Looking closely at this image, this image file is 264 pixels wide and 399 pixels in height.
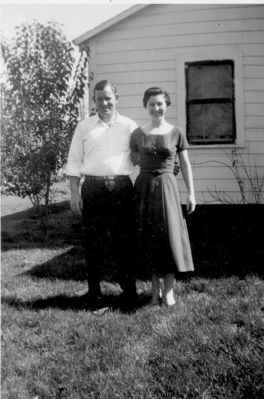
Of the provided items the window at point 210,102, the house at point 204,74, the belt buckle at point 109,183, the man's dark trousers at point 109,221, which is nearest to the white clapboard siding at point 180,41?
the house at point 204,74

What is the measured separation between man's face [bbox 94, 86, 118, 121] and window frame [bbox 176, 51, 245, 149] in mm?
3618

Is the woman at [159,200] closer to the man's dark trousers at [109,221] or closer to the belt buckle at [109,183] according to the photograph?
the man's dark trousers at [109,221]

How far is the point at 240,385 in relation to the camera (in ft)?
9.23

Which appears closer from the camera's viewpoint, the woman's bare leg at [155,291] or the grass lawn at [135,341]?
the grass lawn at [135,341]

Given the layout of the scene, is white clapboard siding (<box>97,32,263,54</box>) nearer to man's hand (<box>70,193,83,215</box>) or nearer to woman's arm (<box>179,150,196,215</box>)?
woman's arm (<box>179,150,196,215</box>)

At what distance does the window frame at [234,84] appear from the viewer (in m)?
7.32

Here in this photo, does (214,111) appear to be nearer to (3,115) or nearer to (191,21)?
(191,21)

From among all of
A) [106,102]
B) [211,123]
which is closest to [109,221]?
[106,102]

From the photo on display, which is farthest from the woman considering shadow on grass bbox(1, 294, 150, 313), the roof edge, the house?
the roof edge

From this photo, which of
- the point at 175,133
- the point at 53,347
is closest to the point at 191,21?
the point at 175,133

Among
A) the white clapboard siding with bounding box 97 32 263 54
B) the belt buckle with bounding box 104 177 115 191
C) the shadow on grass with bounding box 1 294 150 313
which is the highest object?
the white clapboard siding with bounding box 97 32 263 54

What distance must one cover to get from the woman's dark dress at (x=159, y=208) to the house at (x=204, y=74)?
3.45 m

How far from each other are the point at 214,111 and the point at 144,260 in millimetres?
4233

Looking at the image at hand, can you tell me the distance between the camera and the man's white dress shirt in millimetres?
4105
